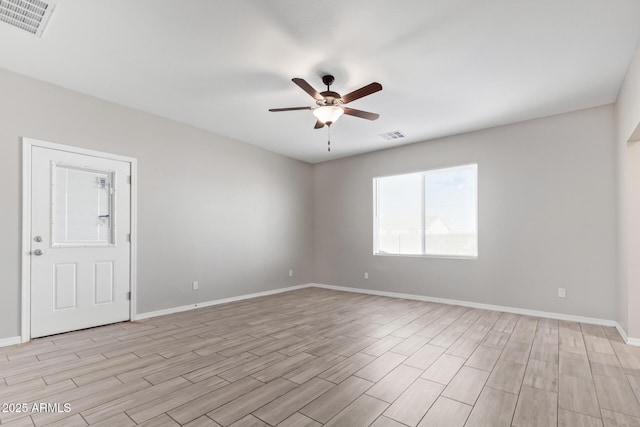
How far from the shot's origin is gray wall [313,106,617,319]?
405cm

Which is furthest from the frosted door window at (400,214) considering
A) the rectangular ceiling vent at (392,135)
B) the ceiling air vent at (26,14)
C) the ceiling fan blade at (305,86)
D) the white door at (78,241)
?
the ceiling air vent at (26,14)

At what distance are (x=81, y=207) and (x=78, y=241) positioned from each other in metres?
0.43

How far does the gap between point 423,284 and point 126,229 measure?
483cm

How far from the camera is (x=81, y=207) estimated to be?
386 cm

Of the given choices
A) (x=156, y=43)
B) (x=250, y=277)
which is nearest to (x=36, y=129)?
(x=156, y=43)

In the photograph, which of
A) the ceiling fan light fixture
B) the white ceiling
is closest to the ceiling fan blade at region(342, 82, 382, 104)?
the ceiling fan light fixture

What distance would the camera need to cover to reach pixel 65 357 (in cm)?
292

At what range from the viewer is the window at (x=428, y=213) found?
5180 mm

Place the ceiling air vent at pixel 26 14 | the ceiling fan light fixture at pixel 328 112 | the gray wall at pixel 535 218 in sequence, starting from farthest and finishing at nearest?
1. the gray wall at pixel 535 218
2. the ceiling fan light fixture at pixel 328 112
3. the ceiling air vent at pixel 26 14

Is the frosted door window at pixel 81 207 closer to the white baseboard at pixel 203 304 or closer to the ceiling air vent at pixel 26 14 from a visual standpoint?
the white baseboard at pixel 203 304

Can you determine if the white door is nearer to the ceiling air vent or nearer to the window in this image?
the ceiling air vent

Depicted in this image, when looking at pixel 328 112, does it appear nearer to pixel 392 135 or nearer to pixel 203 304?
pixel 392 135

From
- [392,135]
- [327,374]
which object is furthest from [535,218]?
[327,374]

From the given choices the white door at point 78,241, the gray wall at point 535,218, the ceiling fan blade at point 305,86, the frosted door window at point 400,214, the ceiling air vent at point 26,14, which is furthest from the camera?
the frosted door window at point 400,214
